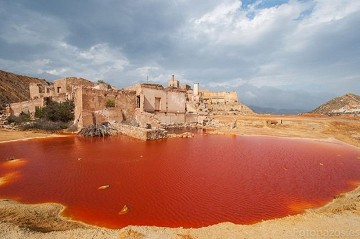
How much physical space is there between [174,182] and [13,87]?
66.6 metres

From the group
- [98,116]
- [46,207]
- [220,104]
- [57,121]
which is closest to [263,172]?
[46,207]

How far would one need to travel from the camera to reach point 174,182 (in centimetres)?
965

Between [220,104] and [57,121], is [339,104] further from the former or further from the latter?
[57,121]

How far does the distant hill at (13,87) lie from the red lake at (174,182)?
46.5 metres

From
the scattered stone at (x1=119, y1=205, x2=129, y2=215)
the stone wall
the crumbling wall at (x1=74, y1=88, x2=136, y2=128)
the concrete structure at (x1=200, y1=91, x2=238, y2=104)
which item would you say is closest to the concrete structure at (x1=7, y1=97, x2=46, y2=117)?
the crumbling wall at (x1=74, y1=88, x2=136, y2=128)

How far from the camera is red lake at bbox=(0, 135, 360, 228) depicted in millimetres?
7008

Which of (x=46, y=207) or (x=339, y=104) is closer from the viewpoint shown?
(x=46, y=207)

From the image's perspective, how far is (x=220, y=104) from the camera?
6938 centimetres

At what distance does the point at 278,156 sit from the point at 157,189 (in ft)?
31.3

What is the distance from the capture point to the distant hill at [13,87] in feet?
175

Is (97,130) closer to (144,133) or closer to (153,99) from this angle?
(144,133)

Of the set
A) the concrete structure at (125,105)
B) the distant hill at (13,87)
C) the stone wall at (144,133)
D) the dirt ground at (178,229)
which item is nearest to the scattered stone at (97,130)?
the concrete structure at (125,105)

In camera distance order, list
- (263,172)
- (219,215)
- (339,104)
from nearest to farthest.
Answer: (219,215)
(263,172)
(339,104)

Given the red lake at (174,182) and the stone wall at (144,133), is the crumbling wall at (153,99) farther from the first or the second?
the red lake at (174,182)
